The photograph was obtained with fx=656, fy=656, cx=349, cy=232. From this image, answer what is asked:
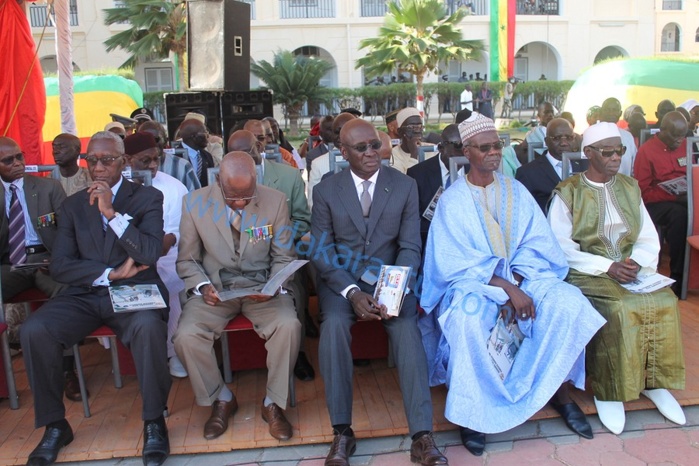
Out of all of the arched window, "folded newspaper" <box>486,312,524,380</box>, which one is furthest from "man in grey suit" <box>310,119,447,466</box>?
the arched window

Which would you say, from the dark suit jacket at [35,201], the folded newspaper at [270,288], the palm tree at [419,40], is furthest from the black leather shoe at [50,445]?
the palm tree at [419,40]

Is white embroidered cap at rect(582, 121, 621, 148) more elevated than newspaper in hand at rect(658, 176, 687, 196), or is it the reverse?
white embroidered cap at rect(582, 121, 621, 148)

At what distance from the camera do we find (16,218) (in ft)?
14.5

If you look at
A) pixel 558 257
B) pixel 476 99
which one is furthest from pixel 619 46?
pixel 558 257

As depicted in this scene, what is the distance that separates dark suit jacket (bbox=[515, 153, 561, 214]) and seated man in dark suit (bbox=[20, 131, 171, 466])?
265cm

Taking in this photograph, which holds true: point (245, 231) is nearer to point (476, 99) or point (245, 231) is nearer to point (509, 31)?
point (476, 99)

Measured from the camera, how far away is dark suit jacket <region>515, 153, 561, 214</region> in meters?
4.83

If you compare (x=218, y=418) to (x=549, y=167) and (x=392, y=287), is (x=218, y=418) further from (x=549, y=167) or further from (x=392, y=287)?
(x=549, y=167)

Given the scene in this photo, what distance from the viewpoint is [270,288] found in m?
3.53

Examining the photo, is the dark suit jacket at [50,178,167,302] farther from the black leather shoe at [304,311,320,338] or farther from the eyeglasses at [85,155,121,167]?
the black leather shoe at [304,311,320,338]

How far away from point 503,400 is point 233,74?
871 centimetres

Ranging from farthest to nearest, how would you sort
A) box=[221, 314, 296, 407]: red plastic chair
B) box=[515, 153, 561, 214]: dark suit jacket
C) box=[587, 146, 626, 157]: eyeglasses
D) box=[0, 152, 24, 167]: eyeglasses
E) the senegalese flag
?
the senegalese flag
box=[515, 153, 561, 214]: dark suit jacket
box=[0, 152, 24, 167]: eyeglasses
box=[221, 314, 296, 407]: red plastic chair
box=[587, 146, 626, 157]: eyeglasses

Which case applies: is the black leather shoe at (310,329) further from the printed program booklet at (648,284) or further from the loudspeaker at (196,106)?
the loudspeaker at (196,106)

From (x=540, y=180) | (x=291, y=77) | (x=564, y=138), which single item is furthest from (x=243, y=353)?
(x=291, y=77)
